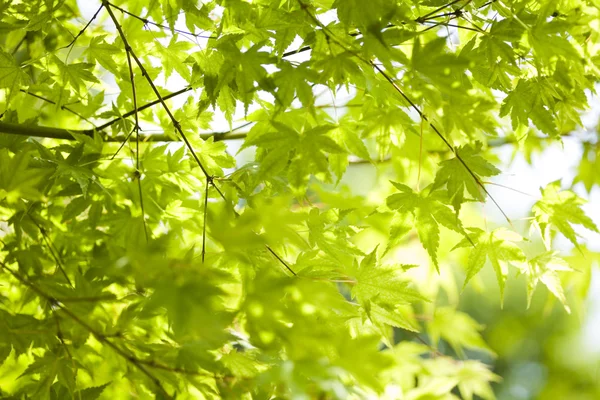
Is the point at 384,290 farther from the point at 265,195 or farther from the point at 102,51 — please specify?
the point at 102,51

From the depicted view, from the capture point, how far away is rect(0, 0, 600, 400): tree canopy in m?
0.62

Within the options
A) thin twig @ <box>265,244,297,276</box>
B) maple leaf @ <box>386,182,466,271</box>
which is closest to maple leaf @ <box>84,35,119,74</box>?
thin twig @ <box>265,244,297,276</box>

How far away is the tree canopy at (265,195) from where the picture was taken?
62 cm

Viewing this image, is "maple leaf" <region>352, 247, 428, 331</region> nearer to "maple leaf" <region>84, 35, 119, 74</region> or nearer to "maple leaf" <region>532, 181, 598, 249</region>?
"maple leaf" <region>532, 181, 598, 249</region>

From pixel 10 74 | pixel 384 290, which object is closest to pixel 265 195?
pixel 384 290

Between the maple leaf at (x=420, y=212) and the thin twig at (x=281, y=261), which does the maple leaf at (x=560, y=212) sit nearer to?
the maple leaf at (x=420, y=212)

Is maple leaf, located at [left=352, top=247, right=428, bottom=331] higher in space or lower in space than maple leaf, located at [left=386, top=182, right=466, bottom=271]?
lower

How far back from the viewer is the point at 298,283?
607mm

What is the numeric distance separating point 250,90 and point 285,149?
110 mm

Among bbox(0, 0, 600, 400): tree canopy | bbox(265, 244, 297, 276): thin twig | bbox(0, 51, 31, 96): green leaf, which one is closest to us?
bbox(0, 0, 600, 400): tree canopy

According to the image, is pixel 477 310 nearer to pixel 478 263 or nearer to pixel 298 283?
pixel 478 263

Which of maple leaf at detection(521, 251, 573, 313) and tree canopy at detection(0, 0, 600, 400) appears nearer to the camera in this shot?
tree canopy at detection(0, 0, 600, 400)

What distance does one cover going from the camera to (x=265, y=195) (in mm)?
1015

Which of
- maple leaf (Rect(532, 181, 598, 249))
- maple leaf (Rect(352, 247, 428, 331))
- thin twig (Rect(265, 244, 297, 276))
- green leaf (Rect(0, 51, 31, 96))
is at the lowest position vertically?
maple leaf (Rect(352, 247, 428, 331))
